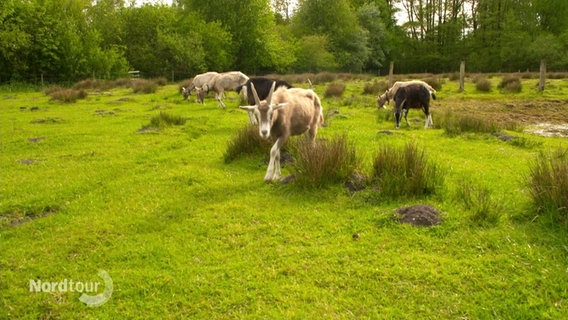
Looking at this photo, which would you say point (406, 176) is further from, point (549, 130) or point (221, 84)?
point (221, 84)

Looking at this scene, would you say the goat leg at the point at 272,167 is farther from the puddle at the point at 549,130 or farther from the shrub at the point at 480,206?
the puddle at the point at 549,130

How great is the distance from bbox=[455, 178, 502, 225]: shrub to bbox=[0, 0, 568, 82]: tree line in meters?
32.9

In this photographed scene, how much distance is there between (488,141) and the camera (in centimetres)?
955

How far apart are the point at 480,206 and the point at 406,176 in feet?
3.72

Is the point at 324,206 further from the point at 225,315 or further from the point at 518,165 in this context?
the point at 518,165

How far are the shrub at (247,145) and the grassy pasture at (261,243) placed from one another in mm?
165

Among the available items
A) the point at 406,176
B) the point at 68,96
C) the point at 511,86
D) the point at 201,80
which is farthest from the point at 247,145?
the point at 511,86

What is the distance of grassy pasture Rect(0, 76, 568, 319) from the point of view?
3.59 metres

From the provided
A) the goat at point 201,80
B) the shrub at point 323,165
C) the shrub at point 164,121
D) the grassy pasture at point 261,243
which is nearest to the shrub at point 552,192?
the grassy pasture at point 261,243

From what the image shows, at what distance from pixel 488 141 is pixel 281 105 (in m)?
6.02

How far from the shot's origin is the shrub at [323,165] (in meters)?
6.09

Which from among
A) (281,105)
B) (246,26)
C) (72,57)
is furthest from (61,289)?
(246,26)

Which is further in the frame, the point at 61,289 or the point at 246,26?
the point at 246,26

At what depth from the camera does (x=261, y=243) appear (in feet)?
15.4
